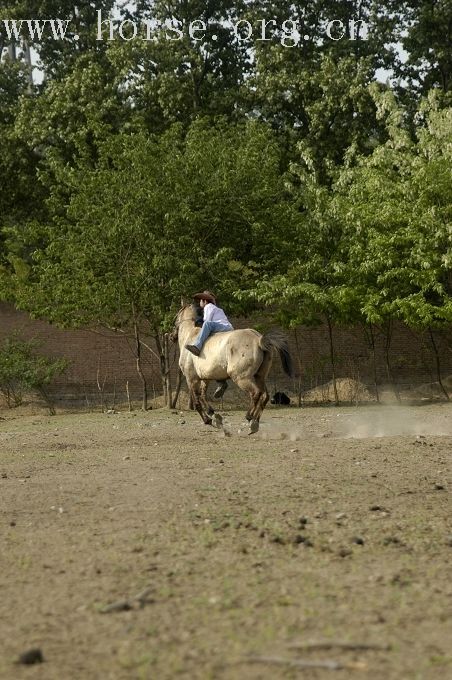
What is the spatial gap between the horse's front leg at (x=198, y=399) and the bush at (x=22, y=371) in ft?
51.9

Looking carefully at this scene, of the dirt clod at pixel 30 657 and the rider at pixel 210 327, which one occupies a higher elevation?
the rider at pixel 210 327

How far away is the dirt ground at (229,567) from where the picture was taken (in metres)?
5.27

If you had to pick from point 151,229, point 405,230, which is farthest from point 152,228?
point 405,230

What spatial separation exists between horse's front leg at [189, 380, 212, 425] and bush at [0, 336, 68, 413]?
51.9ft

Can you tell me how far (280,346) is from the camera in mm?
19188

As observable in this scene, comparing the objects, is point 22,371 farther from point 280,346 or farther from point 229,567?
point 229,567

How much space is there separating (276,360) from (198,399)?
73.6 feet

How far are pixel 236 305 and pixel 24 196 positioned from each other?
52.4ft

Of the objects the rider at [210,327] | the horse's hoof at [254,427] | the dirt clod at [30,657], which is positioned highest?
the rider at [210,327]

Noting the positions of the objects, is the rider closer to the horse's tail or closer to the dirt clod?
the horse's tail

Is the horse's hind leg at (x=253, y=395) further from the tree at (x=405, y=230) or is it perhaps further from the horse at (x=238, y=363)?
the tree at (x=405, y=230)

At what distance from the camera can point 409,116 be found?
145 feet

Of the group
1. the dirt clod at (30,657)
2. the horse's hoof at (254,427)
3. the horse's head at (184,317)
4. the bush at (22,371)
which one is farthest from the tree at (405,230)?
the dirt clod at (30,657)

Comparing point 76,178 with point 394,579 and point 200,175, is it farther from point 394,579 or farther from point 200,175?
point 394,579
